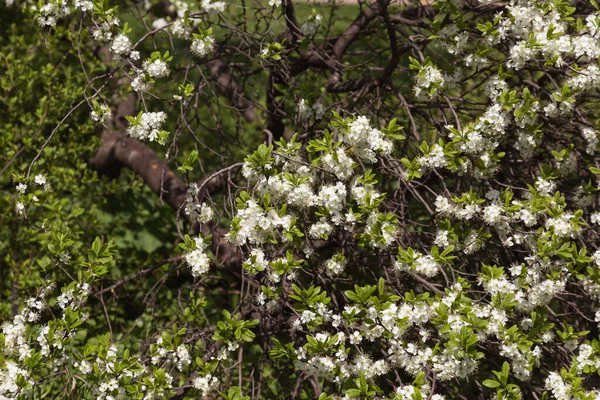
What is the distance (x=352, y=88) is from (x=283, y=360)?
5.66 feet

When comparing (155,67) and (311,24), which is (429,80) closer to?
(311,24)

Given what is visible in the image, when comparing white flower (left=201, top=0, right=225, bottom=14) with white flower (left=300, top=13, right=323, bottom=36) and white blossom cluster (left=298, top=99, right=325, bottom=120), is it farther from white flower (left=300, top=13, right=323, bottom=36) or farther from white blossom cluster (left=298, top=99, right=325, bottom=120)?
white blossom cluster (left=298, top=99, right=325, bottom=120)

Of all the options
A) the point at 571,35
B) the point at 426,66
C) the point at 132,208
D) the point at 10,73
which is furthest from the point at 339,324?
the point at 10,73

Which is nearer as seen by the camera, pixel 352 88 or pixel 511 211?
pixel 511 211

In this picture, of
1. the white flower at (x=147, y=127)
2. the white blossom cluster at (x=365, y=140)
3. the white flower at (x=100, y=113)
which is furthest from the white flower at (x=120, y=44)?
the white blossom cluster at (x=365, y=140)

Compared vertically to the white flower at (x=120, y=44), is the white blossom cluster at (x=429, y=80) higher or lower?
lower

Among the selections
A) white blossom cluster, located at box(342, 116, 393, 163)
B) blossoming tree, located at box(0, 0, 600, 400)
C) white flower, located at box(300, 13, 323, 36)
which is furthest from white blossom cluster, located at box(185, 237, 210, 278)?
white flower, located at box(300, 13, 323, 36)

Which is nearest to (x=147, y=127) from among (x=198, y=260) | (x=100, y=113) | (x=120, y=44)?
(x=100, y=113)

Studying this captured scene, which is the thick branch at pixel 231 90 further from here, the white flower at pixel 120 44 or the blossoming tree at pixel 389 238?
the white flower at pixel 120 44

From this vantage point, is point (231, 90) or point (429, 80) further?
point (231, 90)

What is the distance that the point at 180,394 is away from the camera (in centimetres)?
329

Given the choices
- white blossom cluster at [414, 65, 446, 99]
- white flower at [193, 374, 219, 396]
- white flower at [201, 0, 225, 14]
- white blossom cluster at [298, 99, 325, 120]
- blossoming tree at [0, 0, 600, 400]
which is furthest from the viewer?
white blossom cluster at [298, 99, 325, 120]

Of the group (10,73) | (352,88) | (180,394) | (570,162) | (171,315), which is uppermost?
(10,73)

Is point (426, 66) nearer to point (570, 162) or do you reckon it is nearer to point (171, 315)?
point (570, 162)
